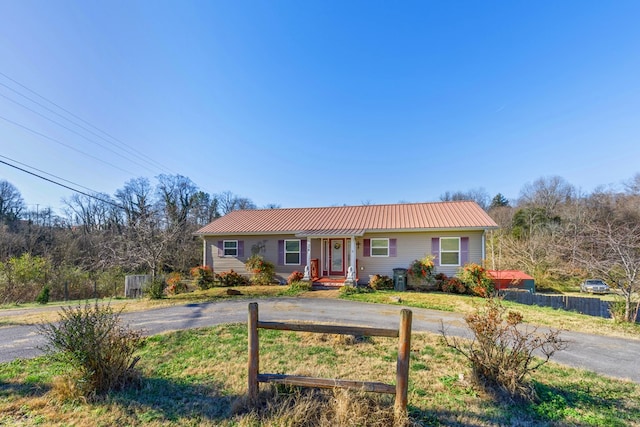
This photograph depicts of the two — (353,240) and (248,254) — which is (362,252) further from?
(248,254)

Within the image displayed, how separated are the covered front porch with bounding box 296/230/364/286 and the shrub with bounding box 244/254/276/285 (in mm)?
1974

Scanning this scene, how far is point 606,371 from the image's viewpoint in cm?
481

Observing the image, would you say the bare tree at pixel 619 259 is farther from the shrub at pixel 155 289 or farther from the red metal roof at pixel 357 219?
the shrub at pixel 155 289

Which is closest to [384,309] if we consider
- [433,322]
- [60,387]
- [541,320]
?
[433,322]

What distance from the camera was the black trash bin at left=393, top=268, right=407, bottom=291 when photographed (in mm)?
14023

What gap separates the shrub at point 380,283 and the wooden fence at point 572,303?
16.0 ft

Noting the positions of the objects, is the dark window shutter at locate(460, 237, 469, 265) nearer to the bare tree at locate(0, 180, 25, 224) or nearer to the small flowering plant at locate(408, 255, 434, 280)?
the small flowering plant at locate(408, 255, 434, 280)

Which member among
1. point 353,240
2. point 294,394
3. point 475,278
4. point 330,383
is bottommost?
point 475,278

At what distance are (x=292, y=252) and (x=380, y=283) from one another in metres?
5.27

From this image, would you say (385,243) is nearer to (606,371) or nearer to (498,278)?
(498,278)

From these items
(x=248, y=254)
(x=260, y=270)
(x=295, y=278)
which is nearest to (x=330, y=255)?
(x=295, y=278)

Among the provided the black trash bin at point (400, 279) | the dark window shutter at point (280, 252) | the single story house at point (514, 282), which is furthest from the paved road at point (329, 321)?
the single story house at point (514, 282)

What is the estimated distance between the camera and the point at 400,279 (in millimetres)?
14062

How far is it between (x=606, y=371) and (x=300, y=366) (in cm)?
506
